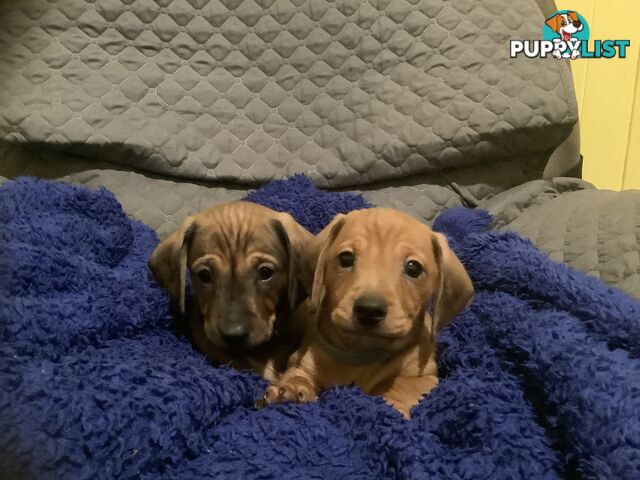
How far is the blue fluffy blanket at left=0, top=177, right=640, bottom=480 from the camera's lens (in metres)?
1.14

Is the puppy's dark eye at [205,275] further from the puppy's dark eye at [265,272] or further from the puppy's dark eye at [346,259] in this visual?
the puppy's dark eye at [346,259]

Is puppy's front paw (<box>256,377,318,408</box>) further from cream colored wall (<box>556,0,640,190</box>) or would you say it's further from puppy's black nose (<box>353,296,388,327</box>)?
cream colored wall (<box>556,0,640,190</box>)

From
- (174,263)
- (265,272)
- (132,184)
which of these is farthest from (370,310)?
(132,184)

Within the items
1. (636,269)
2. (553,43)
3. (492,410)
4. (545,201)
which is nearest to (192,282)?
(492,410)

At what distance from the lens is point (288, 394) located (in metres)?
1.57

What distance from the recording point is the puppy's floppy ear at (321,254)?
5.58ft

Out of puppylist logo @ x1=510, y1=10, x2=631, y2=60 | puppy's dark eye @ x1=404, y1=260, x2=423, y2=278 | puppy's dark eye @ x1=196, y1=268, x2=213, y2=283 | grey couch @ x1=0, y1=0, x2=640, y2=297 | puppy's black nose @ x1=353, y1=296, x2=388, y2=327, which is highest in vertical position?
puppylist logo @ x1=510, y1=10, x2=631, y2=60

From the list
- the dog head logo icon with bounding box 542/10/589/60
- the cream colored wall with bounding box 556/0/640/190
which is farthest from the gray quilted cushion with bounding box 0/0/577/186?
the cream colored wall with bounding box 556/0/640/190

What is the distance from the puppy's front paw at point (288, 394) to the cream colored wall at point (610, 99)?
7.05ft

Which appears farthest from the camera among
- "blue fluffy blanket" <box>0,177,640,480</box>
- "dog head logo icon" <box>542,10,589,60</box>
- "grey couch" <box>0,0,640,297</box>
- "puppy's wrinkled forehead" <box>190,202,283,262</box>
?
"dog head logo icon" <box>542,10,589,60</box>

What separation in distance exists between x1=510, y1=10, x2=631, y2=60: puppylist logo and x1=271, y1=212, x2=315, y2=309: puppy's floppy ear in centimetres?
132

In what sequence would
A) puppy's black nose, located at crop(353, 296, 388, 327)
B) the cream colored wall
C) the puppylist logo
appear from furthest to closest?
1. the cream colored wall
2. the puppylist logo
3. puppy's black nose, located at crop(353, 296, 388, 327)

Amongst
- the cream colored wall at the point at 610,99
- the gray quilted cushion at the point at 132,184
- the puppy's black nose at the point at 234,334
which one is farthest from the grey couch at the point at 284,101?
the puppy's black nose at the point at 234,334

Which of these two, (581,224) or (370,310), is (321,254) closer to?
(370,310)
